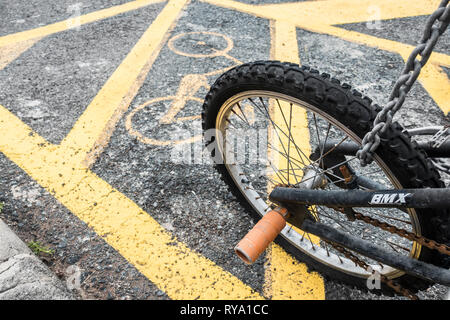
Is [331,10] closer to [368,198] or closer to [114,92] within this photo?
[114,92]

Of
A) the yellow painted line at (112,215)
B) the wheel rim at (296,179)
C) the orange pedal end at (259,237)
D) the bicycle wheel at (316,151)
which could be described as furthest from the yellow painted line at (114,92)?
the orange pedal end at (259,237)

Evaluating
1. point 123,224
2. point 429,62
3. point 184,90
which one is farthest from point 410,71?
point 429,62

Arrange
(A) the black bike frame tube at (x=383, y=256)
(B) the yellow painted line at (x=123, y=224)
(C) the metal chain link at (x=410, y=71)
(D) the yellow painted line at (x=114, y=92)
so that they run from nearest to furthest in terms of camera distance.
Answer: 1. (C) the metal chain link at (x=410, y=71)
2. (A) the black bike frame tube at (x=383, y=256)
3. (B) the yellow painted line at (x=123, y=224)
4. (D) the yellow painted line at (x=114, y=92)

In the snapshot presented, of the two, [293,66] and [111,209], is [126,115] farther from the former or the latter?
[293,66]

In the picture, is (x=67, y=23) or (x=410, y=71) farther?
(x=67, y=23)

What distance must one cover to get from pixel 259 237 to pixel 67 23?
14.0ft

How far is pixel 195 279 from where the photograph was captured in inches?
78.1

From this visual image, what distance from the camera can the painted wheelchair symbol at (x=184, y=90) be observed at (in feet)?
9.66

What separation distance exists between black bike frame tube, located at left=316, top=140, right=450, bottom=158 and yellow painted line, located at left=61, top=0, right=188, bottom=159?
1.83 m

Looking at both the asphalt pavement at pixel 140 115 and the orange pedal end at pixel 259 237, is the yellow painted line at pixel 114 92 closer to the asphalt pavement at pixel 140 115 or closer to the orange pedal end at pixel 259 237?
the asphalt pavement at pixel 140 115

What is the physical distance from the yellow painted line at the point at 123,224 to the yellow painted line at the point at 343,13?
10.3 ft

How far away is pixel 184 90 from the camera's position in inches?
133

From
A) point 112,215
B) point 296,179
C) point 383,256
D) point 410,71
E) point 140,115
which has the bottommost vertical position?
point 112,215

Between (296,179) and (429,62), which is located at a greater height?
(429,62)
